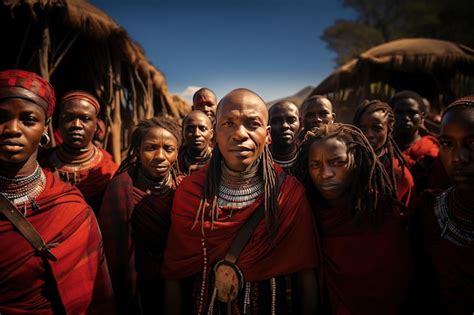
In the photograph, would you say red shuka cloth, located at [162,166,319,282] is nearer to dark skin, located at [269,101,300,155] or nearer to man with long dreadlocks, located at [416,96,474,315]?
man with long dreadlocks, located at [416,96,474,315]

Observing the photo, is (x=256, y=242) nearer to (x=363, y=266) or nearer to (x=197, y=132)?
(x=363, y=266)

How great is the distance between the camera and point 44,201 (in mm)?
1600

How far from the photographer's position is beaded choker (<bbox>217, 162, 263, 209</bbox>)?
181 cm

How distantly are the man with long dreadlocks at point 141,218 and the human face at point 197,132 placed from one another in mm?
628

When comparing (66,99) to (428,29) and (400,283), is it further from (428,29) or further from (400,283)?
(428,29)

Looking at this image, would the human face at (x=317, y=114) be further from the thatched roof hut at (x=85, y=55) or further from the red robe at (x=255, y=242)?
the thatched roof hut at (x=85, y=55)

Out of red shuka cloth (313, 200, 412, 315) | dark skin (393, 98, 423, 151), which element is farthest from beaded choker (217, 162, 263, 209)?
dark skin (393, 98, 423, 151)

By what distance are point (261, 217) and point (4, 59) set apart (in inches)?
311

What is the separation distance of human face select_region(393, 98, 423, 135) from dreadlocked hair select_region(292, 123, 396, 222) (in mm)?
1694

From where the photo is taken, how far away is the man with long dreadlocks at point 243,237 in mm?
1693

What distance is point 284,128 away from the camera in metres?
3.10

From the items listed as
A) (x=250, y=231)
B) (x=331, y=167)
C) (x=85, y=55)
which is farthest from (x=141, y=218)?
(x=85, y=55)

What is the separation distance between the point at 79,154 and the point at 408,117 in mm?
3652

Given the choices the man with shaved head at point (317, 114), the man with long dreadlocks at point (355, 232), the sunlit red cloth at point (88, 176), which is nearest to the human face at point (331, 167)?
the man with long dreadlocks at point (355, 232)
